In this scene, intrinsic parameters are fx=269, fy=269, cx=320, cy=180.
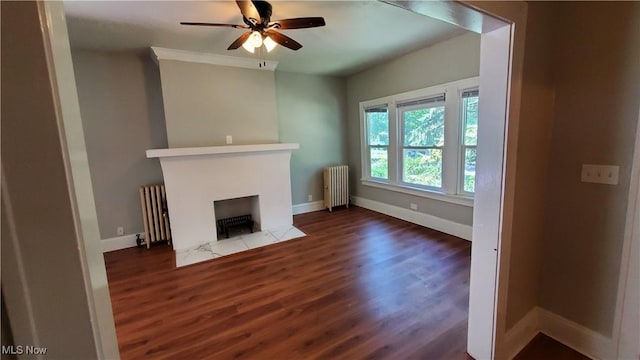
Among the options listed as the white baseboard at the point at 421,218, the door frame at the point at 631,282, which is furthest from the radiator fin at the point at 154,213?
the door frame at the point at 631,282

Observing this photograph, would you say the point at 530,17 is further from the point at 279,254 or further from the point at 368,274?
the point at 279,254

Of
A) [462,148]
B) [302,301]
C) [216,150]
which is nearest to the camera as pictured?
[302,301]

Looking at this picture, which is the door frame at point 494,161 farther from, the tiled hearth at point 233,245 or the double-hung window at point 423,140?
the tiled hearth at point 233,245

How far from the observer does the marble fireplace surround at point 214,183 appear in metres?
3.38

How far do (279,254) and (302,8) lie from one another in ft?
8.43

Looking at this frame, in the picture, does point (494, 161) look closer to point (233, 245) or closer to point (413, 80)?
point (413, 80)

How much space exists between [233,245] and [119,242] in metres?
1.51

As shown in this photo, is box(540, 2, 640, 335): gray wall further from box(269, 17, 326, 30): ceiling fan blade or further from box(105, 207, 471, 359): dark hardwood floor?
box(269, 17, 326, 30): ceiling fan blade

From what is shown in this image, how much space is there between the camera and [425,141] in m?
3.88

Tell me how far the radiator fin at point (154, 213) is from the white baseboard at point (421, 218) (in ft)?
10.7

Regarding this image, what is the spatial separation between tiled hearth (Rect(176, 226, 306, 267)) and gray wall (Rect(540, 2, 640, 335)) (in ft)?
9.26

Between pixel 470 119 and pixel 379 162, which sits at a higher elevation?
pixel 470 119

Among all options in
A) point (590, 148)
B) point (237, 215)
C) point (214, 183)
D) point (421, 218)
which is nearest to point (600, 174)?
point (590, 148)

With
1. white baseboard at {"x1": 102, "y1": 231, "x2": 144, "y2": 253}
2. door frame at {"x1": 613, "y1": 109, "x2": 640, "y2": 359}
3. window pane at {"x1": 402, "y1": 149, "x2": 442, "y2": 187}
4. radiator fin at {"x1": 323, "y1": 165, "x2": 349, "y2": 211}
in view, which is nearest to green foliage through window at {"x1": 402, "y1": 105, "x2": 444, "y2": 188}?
window pane at {"x1": 402, "y1": 149, "x2": 442, "y2": 187}
